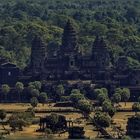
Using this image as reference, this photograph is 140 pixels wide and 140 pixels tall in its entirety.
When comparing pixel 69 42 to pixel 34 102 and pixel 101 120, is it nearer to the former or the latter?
pixel 34 102

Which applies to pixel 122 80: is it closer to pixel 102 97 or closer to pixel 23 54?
pixel 102 97

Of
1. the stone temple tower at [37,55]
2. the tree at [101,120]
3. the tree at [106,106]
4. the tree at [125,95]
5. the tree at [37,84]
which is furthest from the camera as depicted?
the stone temple tower at [37,55]

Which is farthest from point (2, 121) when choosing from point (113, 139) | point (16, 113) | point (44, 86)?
point (44, 86)

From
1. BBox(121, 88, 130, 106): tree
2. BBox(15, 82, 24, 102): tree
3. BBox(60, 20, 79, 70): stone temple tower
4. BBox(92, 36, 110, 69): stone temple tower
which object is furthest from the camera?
BBox(60, 20, 79, 70): stone temple tower

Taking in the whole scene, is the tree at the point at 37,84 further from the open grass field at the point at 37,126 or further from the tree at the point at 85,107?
the tree at the point at 85,107

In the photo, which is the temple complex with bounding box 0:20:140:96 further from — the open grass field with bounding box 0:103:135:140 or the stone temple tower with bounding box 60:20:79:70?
the open grass field with bounding box 0:103:135:140

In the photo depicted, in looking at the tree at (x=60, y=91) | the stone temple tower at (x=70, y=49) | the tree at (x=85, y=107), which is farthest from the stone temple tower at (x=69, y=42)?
the tree at (x=85, y=107)

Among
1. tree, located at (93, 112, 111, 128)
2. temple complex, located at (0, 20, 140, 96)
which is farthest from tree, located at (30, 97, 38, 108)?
tree, located at (93, 112, 111, 128)
